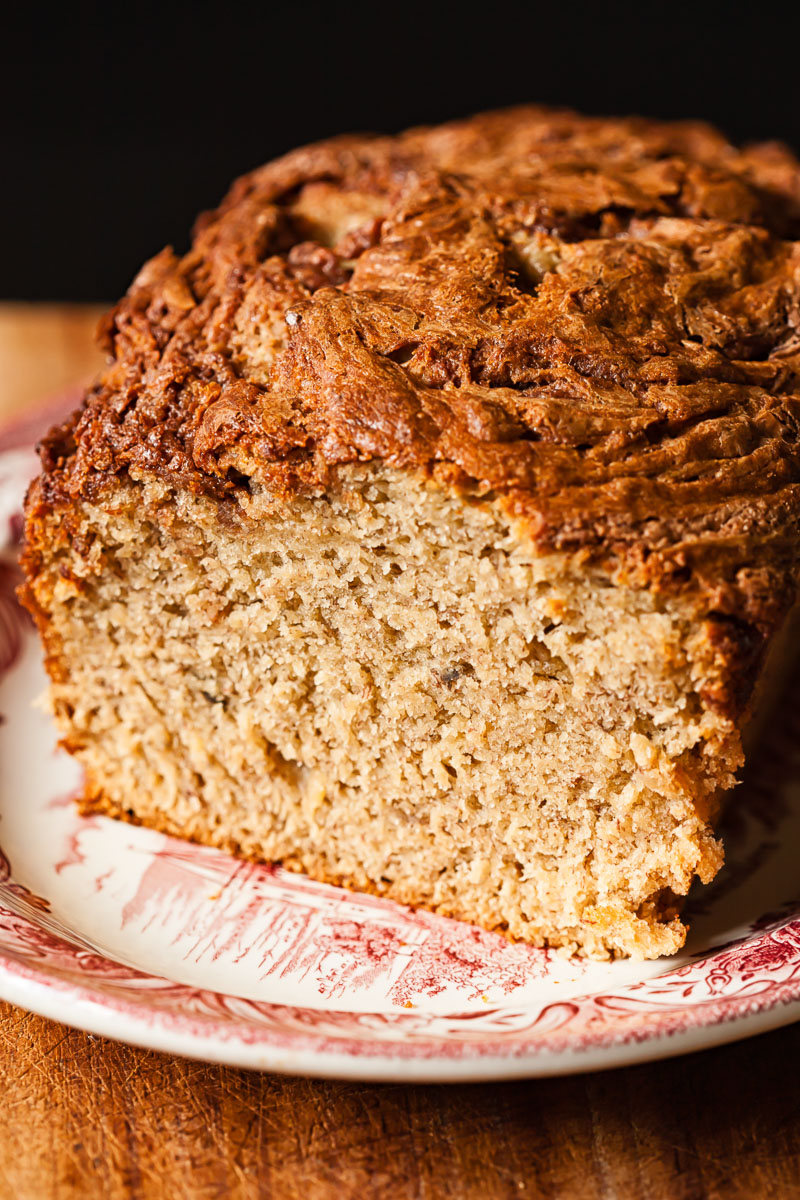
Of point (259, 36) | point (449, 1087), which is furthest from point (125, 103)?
point (449, 1087)

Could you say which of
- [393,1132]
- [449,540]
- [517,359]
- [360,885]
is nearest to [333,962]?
[360,885]

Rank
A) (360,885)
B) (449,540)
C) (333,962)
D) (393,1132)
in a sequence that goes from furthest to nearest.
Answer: (360,885), (333,962), (449,540), (393,1132)

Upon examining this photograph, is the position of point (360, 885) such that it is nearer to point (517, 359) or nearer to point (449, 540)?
point (449, 540)

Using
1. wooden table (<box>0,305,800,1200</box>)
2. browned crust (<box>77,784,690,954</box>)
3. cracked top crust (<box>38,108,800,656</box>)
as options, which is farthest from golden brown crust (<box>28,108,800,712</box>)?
wooden table (<box>0,305,800,1200</box>)

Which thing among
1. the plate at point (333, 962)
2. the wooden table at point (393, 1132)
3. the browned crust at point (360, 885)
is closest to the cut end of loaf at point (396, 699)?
the browned crust at point (360, 885)

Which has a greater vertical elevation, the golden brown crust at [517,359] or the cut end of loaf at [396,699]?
the golden brown crust at [517,359]

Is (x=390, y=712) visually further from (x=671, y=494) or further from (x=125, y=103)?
(x=125, y=103)

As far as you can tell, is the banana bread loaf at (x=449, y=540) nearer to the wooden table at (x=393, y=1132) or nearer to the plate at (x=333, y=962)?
the plate at (x=333, y=962)
